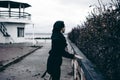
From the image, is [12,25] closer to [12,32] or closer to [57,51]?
[12,32]

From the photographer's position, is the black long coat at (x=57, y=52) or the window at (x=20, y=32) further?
the window at (x=20, y=32)

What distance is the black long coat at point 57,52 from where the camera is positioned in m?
6.10

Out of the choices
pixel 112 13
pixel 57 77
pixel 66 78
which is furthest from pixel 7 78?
pixel 112 13

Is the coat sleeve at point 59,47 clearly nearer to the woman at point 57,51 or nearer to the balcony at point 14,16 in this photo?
the woman at point 57,51

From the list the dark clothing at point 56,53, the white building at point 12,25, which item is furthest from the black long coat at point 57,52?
the white building at point 12,25

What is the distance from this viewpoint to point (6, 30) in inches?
1540

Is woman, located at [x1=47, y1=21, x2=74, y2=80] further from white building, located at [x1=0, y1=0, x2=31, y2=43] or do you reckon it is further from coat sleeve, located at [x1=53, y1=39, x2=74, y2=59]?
Result: white building, located at [x1=0, y1=0, x2=31, y2=43]

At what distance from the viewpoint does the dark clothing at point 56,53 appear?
6.10 metres

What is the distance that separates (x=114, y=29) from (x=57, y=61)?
6.83 ft

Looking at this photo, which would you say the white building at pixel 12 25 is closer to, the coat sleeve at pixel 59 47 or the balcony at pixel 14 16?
the balcony at pixel 14 16

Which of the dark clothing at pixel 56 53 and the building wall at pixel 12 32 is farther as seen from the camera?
the building wall at pixel 12 32

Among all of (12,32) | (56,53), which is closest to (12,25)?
(12,32)

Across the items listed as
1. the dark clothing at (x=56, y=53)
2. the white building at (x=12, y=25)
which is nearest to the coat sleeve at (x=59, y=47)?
the dark clothing at (x=56, y=53)

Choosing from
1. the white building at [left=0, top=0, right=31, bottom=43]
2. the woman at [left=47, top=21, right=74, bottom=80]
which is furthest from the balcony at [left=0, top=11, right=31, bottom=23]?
the woman at [left=47, top=21, right=74, bottom=80]
